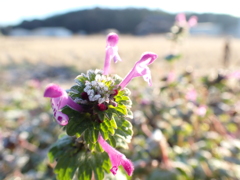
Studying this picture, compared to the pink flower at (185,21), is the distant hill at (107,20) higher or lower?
lower

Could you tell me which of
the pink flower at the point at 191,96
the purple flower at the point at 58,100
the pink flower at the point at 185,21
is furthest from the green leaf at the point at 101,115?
the pink flower at the point at 185,21

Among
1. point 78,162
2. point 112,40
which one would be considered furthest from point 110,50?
point 78,162

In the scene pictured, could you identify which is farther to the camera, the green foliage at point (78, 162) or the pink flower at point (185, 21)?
the pink flower at point (185, 21)

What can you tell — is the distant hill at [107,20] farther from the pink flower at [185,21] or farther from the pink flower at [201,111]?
the pink flower at [201,111]

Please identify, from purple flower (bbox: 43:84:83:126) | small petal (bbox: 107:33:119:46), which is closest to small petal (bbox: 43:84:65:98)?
purple flower (bbox: 43:84:83:126)

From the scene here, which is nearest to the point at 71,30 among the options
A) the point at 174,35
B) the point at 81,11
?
the point at 81,11

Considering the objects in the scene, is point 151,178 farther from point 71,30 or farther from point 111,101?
point 71,30

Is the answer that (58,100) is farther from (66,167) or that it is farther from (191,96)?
(191,96)
